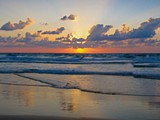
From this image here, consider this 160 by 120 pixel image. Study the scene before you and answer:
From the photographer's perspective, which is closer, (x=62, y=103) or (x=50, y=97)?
(x=62, y=103)

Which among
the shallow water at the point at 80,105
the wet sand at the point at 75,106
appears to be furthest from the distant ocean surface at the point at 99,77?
the wet sand at the point at 75,106

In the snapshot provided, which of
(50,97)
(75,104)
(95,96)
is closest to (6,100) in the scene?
(50,97)

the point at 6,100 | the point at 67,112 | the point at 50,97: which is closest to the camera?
the point at 67,112

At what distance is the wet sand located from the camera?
8.61 m

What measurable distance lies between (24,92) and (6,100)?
2.13 metres

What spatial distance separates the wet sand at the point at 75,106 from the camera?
861cm

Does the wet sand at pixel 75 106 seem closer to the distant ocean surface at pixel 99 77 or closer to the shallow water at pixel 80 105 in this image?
the shallow water at pixel 80 105

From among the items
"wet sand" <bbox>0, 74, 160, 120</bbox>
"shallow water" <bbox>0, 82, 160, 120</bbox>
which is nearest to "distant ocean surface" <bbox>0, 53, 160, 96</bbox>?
"shallow water" <bbox>0, 82, 160, 120</bbox>

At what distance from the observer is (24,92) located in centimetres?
1319

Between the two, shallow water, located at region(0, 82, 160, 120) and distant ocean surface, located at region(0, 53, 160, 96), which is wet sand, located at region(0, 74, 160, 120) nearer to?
shallow water, located at region(0, 82, 160, 120)

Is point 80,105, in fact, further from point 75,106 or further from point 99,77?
point 99,77

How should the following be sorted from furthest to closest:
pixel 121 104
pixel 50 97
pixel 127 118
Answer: pixel 50 97 → pixel 121 104 → pixel 127 118

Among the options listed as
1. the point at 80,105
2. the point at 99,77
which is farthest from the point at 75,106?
the point at 99,77

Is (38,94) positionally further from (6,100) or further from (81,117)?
(81,117)
